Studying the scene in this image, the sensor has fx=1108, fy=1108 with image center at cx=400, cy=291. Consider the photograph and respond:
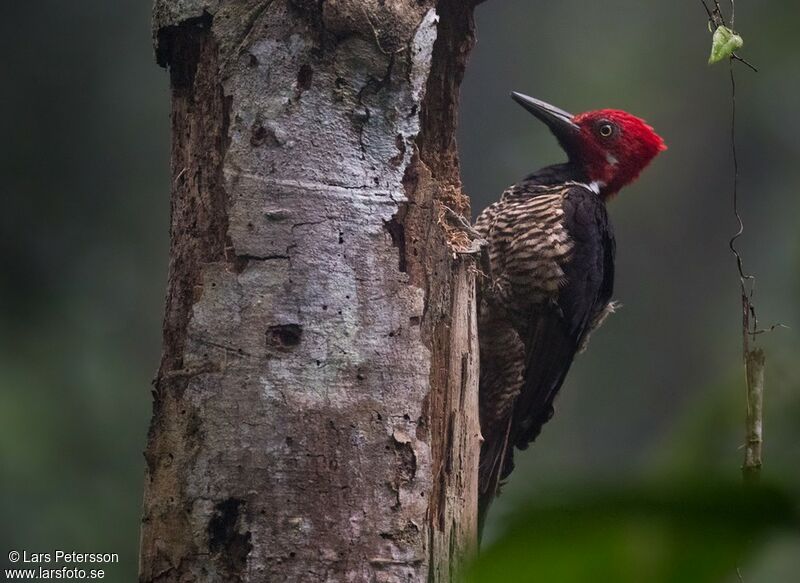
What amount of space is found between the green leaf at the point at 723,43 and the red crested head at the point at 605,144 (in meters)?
1.61

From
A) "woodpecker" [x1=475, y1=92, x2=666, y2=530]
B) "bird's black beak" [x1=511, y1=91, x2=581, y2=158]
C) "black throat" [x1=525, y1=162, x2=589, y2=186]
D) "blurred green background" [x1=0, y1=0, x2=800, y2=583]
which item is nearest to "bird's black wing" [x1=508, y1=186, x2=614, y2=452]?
"woodpecker" [x1=475, y1=92, x2=666, y2=530]

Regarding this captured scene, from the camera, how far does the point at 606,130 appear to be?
4.15 m

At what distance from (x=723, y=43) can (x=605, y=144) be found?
163cm

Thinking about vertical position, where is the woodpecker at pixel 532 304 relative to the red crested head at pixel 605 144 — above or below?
below

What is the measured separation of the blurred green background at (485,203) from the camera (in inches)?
273

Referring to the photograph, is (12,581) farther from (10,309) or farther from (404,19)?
(404,19)

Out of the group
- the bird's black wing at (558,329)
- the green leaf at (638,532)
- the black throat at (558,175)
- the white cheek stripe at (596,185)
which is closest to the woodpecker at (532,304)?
the bird's black wing at (558,329)

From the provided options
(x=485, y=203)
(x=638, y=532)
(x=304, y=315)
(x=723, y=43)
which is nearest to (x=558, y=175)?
(x=723, y=43)

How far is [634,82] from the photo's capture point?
1424 cm

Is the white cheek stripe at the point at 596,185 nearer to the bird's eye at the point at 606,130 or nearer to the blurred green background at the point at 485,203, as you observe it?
the bird's eye at the point at 606,130

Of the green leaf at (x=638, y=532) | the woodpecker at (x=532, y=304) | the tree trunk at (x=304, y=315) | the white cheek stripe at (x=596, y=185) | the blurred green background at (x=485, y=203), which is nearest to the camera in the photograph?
the green leaf at (x=638, y=532)

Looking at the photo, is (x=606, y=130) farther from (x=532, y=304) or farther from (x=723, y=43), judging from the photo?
(x=723, y=43)

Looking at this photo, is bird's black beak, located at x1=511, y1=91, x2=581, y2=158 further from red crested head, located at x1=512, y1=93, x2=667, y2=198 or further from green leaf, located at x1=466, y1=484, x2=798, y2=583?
green leaf, located at x1=466, y1=484, x2=798, y2=583

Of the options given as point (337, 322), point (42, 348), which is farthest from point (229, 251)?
point (42, 348)
